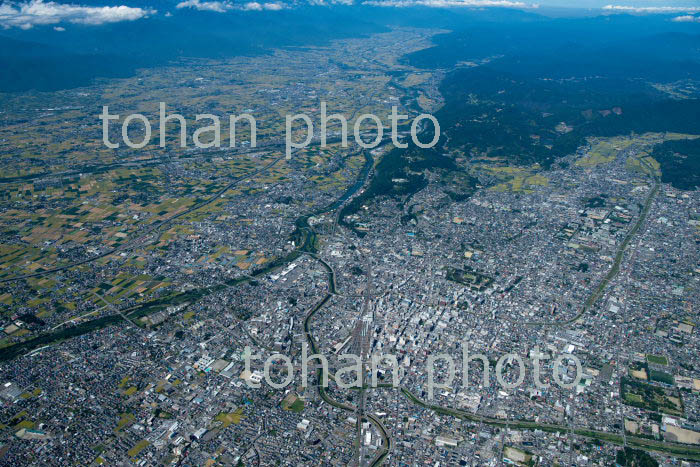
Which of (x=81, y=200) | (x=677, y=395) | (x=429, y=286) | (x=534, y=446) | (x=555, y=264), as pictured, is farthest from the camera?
(x=81, y=200)

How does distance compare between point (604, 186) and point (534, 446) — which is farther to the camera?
point (604, 186)

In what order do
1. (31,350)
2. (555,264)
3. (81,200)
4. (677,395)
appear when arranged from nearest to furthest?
(677,395) < (31,350) < (555,264) < (81,200)

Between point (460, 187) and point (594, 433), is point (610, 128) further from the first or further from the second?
point (594, 433)

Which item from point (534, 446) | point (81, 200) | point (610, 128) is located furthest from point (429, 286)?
point (610, 128)

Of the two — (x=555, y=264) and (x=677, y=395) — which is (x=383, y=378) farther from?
Result: (x=555, y=264)

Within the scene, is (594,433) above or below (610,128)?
below

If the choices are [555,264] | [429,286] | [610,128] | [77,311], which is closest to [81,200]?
[77,311]
